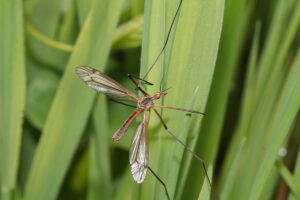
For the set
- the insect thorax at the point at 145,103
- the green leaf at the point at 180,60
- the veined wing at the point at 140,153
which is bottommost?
the veined wing at the point at 140,153

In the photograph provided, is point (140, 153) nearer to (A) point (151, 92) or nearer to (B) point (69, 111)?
(A) point (151, 92)

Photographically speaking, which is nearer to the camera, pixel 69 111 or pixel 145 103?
pixel 145 103

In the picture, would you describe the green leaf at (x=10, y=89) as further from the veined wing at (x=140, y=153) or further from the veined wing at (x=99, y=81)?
the veined wing at (x=140, y=153)

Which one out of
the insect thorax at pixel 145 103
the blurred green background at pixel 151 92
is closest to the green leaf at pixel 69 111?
the blurred green background at pixel 151 92

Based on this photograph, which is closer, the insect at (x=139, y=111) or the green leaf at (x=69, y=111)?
the insect at (x=139, y=111)

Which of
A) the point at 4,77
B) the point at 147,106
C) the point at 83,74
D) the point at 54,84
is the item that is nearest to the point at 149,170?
the point at 147,106

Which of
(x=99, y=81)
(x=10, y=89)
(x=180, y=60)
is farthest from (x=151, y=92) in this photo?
(x=10, y=89)
